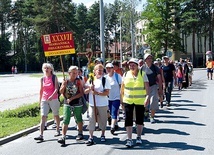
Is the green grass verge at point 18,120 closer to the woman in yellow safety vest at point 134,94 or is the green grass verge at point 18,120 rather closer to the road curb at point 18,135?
the road curb at point 18,135

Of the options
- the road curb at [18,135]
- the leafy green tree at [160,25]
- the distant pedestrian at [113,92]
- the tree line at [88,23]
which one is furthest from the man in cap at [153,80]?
the leafy green tree at [160,25]

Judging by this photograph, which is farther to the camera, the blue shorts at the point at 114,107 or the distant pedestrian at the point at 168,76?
the distant pedestrian at the point at 168,76

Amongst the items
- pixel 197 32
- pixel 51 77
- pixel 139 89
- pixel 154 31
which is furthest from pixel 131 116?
pixel 197 32

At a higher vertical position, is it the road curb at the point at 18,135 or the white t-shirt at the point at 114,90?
the white t-shirt at the point at 114,90

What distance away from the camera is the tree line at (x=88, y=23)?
58800mm

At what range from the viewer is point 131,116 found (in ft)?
24.8

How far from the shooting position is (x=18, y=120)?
11227mm

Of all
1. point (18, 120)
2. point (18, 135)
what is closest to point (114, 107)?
point (18, 135)

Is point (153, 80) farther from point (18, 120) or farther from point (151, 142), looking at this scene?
point (18, 120)

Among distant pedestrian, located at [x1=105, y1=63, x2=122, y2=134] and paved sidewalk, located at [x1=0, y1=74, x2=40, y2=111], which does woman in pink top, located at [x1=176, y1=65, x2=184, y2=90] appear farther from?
distant pedestrian, located at [x1=105, y1=63, x2=122, y2=134]

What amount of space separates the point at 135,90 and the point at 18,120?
5099 millimetres

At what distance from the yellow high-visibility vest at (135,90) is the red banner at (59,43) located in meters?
2.65

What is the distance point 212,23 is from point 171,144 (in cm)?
6708

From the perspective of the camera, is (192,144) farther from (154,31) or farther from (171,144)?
(154,31)
